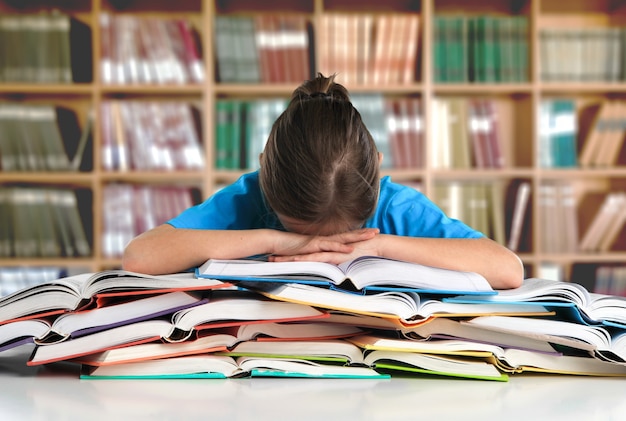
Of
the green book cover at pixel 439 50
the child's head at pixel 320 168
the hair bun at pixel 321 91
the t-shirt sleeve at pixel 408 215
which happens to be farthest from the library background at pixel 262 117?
the child's head at pixel 320 168

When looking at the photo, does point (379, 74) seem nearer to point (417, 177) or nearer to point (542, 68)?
point (417, 177)

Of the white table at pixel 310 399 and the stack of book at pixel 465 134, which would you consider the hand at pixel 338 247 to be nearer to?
the white table at pixel 310 399

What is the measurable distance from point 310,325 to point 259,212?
0.66m

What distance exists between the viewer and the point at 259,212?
1302 millimetres

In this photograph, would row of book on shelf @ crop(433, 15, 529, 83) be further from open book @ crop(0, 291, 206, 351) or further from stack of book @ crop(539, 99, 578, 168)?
open book @ crop(0, 291, 206, 351)

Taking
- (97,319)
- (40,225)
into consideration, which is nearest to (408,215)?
(97,319)

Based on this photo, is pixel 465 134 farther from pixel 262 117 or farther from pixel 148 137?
pixel 148 137

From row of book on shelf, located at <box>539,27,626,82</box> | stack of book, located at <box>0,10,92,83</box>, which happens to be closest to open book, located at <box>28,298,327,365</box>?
stack of book, located at <box>0,10,92,83</box>

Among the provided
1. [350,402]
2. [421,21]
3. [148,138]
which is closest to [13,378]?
[350,402]

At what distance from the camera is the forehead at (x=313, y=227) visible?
3.11 feet

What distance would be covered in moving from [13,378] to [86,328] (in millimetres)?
72

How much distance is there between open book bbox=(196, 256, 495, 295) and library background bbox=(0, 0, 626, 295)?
220 cm

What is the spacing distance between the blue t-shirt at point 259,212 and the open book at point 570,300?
61 cm

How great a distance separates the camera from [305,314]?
0.63m
